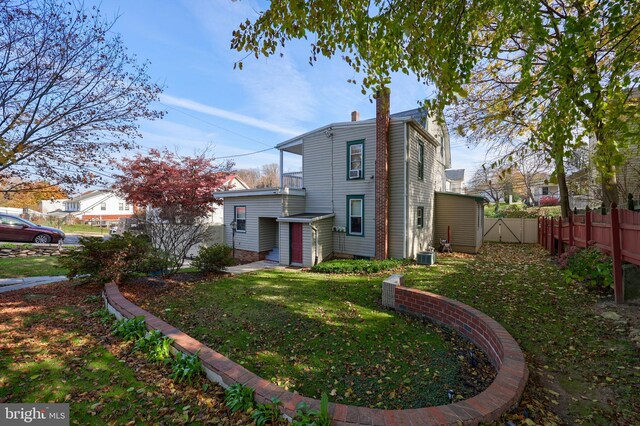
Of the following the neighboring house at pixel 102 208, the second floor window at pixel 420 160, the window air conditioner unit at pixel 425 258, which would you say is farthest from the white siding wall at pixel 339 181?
the neighboring house at pixel 102 208

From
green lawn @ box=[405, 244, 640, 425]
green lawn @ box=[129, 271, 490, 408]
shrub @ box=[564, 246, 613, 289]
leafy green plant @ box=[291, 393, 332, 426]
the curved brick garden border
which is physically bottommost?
green lawn @ box=[129, 271, 490, 408]

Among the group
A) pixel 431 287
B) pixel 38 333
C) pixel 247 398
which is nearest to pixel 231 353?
pixel 247 398

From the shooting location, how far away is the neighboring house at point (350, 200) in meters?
11.9

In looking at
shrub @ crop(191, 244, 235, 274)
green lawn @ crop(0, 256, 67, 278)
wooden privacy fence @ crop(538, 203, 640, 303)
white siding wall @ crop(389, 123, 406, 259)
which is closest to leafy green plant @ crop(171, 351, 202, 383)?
shrub @ crop(191, 244, 235, 274)

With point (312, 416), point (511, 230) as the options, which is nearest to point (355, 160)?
point (312, 416)

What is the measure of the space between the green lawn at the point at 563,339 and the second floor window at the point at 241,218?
926 cm

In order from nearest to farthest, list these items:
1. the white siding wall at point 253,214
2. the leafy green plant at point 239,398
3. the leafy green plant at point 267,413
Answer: the leafy green plant at point 267,413
the leafy green plant at point 239,398
the white siding wall at point 253,214

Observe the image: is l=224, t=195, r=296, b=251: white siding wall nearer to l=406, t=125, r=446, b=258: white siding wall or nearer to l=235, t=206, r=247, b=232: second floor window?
l=235, t=206, r=247, b=232: second floor window

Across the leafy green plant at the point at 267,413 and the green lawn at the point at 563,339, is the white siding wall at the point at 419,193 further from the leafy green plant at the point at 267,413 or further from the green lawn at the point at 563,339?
the leafy green plant at the point at 267,413

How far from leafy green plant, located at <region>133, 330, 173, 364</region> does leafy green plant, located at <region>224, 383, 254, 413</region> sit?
124 centimetres

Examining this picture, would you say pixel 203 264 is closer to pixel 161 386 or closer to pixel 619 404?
pixel 161 386

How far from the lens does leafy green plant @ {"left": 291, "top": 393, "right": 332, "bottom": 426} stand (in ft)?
7.32

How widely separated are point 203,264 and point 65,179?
14.2 ft

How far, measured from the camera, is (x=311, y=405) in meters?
2.45
